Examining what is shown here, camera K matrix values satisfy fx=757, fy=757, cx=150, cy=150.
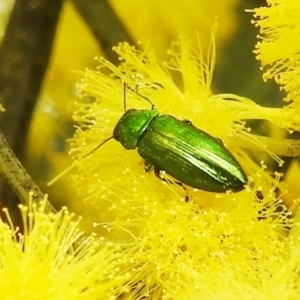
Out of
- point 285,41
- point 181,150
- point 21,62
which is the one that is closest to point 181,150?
point 181,150

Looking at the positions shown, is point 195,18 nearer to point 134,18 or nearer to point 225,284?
point 134,18

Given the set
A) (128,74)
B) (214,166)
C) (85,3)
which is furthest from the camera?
(85,3)

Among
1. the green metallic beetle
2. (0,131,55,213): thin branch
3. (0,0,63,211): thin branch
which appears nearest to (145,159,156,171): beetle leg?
the green metallic beetle

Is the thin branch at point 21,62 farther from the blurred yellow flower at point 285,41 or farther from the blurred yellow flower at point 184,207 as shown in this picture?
the blurred yellow flower at point 285,41

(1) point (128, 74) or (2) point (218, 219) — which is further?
(1) point (128, 74)

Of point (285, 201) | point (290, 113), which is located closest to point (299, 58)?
point (290, 113)

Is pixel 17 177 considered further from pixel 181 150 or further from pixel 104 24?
pixel 104 24

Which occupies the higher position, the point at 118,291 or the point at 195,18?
the point at 195,18

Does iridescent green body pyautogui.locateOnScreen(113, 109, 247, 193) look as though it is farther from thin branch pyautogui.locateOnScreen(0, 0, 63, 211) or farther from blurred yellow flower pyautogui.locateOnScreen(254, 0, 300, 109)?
thin branch pyautogui.locateOnScreen(0, 0, 63, 211)
